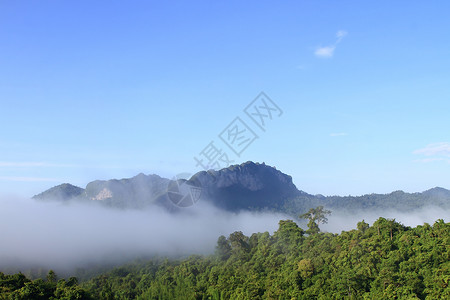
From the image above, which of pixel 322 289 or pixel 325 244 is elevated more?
pixel 325 244

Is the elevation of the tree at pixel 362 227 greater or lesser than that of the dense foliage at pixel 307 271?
greater

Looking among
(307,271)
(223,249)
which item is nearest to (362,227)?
(307,271)

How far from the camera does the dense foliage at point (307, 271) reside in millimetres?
41000

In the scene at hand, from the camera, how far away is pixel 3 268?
119 m

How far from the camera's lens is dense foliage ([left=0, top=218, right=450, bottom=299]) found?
4100cm

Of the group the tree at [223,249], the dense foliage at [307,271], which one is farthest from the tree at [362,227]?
the tree at [223,249]

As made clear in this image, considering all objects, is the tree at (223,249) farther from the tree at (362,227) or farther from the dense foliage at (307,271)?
the tree at (362,227)

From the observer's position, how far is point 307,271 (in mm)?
49094

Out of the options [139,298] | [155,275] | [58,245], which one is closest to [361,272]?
[139,298]

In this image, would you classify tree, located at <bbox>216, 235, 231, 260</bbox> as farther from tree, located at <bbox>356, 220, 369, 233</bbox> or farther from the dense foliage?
tree, located at <bbox>356, 220, 369, 233</bbox>

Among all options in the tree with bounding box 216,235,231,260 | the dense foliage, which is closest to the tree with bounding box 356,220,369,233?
the dense foliage

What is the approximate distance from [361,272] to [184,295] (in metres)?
24.7

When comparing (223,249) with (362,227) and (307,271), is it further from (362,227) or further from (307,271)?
(362,227)

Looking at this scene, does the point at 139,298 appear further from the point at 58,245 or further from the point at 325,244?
the point at 58,245
